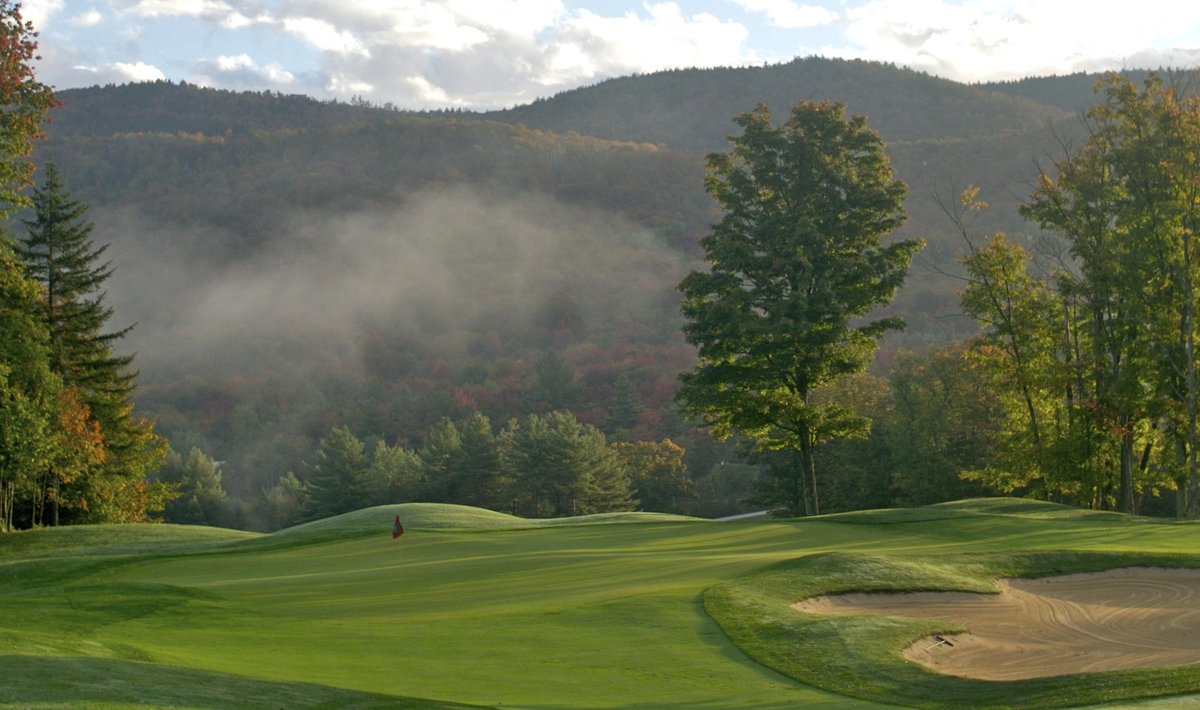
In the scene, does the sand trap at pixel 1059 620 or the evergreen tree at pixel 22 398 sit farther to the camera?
the evergreen tree at pixel 22 398

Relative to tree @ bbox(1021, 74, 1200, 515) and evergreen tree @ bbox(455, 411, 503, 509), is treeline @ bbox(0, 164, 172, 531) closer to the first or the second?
evergreen tree @ bbox(455, 411, 503, 509)

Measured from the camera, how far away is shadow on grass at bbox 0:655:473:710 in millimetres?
9898

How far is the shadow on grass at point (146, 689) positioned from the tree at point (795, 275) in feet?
92.8

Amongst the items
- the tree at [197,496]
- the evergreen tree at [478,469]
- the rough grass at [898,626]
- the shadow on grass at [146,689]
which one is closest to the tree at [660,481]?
the evergreen tree at [478,469]

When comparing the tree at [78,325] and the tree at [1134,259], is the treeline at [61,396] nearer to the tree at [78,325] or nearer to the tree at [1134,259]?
the tree at [78,325]

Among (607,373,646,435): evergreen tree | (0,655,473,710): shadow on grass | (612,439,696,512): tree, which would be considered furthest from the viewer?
A: (607,373,646,435): evergreen tree

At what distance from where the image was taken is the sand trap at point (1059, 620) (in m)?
15.3

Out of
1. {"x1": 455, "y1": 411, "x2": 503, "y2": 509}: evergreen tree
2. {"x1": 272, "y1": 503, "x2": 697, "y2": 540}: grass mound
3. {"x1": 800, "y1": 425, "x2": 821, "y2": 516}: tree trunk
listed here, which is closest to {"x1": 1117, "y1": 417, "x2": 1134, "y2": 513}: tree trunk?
{"x1": 800, "y1": 425, "x2": 821, "y2": 516}: tree trunk

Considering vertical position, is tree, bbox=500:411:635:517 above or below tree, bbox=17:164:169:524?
below

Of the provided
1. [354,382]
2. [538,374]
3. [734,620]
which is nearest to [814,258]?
[734,620]

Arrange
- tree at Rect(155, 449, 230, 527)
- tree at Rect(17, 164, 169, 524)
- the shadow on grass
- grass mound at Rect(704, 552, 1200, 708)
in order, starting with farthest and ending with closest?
tree at Rect(155, 449, 230, 527) < tree at Rect(17, 164, 169, 524) < grass mound at Rect(704, 552, 1200, 708) < the shadow on grass

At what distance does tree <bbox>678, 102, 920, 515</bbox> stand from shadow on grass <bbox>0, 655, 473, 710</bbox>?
28.3 meters

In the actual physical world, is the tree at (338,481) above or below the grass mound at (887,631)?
below

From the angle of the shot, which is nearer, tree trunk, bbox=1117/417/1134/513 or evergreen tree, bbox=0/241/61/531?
evergreen tree, bbox=0/241/61/531
